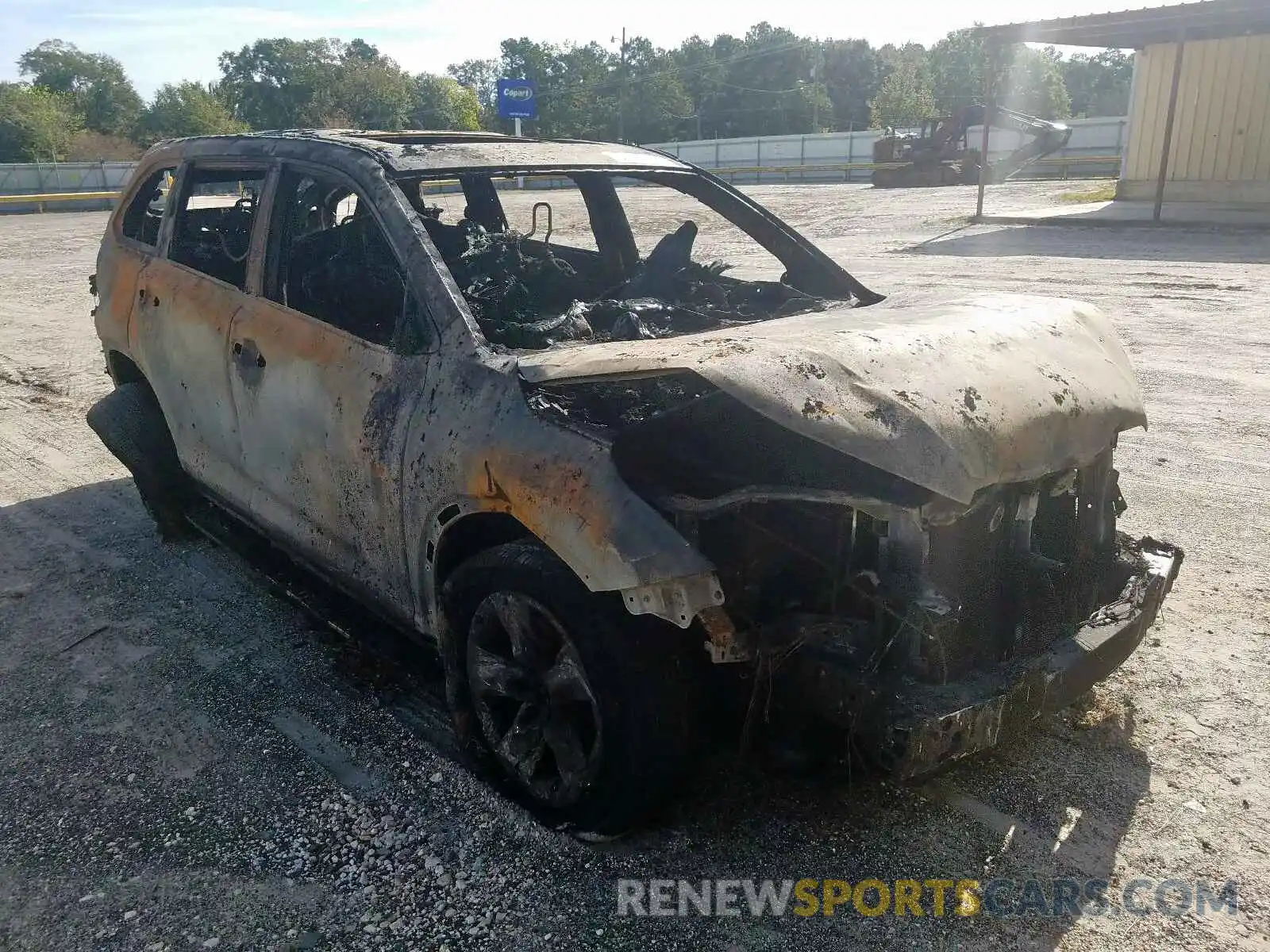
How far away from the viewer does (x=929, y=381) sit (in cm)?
244

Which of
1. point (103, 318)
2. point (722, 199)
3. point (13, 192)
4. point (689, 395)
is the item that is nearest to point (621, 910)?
point (689, 395)

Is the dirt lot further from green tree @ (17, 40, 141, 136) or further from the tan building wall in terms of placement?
green tree @ (17, 40, 141, 136)

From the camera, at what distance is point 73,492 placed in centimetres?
567

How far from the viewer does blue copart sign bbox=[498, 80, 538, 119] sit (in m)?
43.4

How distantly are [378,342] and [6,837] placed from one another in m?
1.80

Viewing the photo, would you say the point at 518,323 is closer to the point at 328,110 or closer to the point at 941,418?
the point at 941,418

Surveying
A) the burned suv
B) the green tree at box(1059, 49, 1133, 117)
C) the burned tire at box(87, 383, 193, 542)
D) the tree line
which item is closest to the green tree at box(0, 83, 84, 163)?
the tree line

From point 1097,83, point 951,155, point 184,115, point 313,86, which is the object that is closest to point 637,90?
point 313,86

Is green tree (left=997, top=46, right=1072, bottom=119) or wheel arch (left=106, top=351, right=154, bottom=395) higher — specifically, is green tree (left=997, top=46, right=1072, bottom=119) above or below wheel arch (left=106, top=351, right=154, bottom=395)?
above

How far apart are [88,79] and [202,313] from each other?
89472 millimetres

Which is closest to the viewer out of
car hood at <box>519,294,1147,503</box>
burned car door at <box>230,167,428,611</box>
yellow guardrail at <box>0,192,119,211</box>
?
car hood at <box>519,294,1147,503</box>

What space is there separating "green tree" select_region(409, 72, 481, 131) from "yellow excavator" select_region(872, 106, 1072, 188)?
143ft

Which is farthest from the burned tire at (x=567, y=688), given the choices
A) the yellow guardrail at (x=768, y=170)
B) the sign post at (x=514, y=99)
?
the sign post at (x=514, y=99)

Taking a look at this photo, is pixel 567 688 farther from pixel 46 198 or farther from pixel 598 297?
pixel 46 198
